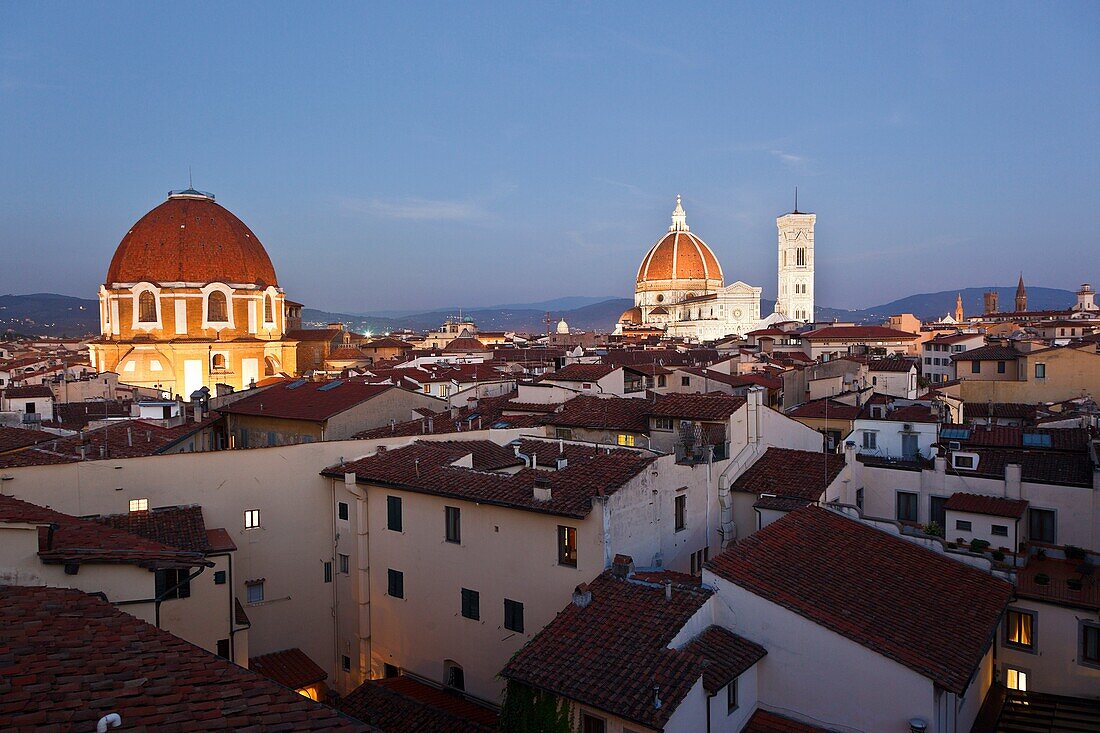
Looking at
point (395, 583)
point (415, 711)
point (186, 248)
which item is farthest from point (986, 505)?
point (186, 248)

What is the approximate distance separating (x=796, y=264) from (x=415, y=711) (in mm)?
133921

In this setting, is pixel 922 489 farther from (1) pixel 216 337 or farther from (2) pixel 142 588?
(1) pixel 216 337

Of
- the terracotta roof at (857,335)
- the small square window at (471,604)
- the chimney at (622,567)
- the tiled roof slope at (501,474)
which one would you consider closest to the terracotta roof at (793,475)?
the tiled roof slope at (501,474)

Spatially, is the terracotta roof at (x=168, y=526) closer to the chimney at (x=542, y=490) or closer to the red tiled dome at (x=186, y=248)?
the chimney at (x=542, y=490)

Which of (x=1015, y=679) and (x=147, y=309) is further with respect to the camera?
(x=147, y=309)

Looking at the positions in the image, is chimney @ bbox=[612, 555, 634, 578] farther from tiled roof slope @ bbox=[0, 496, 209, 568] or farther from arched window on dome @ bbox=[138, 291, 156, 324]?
arched window on dome @ bbox=[138, 291, 156, 324]

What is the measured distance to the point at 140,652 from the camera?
20.2 feet

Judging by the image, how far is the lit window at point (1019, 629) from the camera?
13867 millimetres

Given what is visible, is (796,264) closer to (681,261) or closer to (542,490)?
(681,261)

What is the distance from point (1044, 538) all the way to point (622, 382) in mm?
15791

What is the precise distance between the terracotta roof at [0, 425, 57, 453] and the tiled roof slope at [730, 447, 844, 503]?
57.0ft

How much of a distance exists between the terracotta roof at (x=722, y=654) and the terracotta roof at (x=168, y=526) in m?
8.93

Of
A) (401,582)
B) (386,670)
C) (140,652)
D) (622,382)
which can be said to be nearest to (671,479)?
(401,582)

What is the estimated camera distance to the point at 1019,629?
46.1 feet
